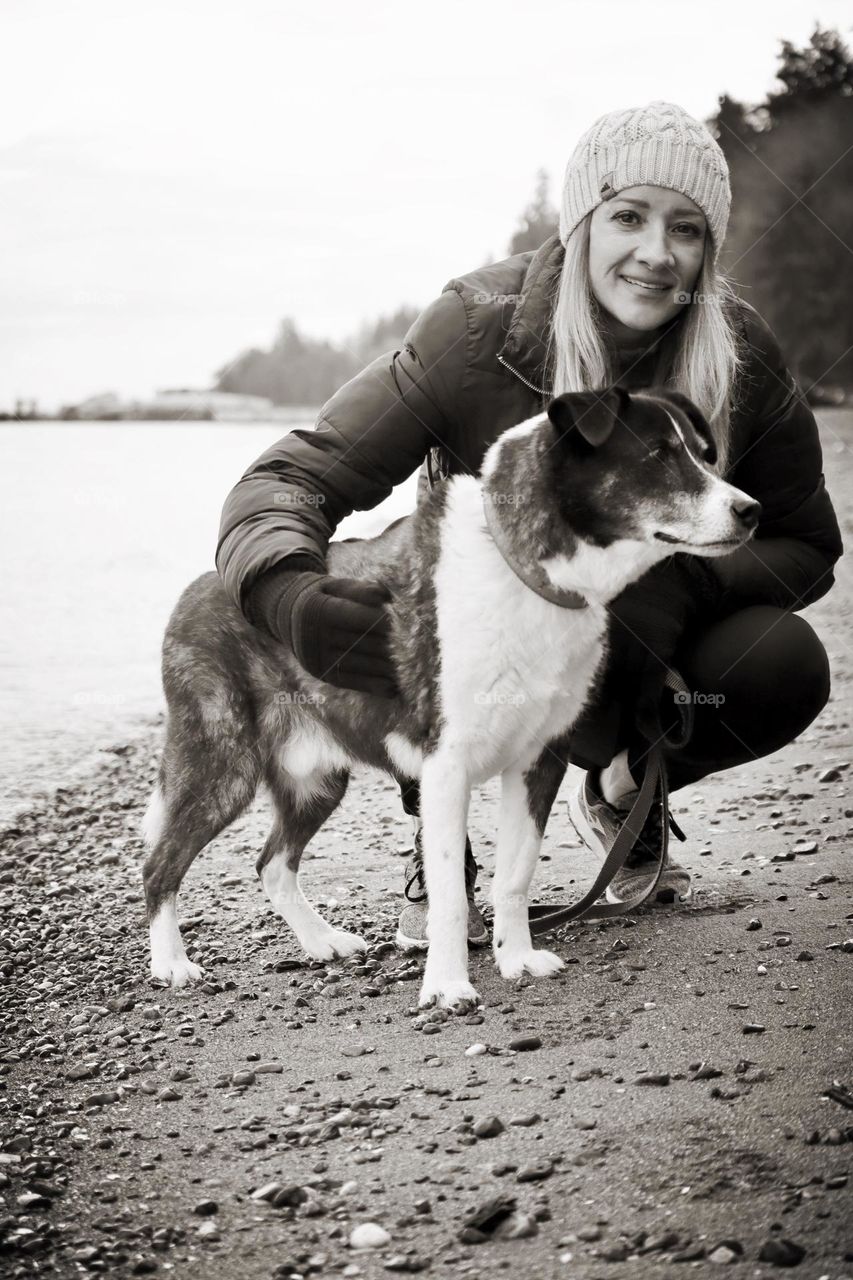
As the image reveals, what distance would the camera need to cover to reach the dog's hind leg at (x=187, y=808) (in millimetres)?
4184

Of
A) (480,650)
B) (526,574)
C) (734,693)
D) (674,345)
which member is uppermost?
(674,345)

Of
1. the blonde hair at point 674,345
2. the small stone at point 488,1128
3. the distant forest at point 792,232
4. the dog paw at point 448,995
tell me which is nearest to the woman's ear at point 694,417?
the blonde hair at point 674,345

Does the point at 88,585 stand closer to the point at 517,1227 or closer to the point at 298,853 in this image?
the point at 298,853

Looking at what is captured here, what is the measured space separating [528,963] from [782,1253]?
1.61 m

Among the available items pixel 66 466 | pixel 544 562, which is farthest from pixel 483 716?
pixel 66 466

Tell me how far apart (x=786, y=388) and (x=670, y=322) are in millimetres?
509

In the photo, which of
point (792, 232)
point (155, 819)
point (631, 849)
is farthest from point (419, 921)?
point (792, 232)

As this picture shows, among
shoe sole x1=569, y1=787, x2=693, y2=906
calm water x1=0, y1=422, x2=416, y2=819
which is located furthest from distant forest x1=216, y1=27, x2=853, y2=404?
shoe sole x1=569, y1=787, x2=693, y2=906

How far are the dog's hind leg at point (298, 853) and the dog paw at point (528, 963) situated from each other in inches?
24.4

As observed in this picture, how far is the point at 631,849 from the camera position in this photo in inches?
Result: 177

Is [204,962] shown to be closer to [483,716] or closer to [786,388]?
[483,716]

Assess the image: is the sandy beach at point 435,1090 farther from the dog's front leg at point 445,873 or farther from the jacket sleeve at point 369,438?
the jacket sleeve at point 369,438

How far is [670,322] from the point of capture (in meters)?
4.22

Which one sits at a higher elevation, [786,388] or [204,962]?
[786,388]
